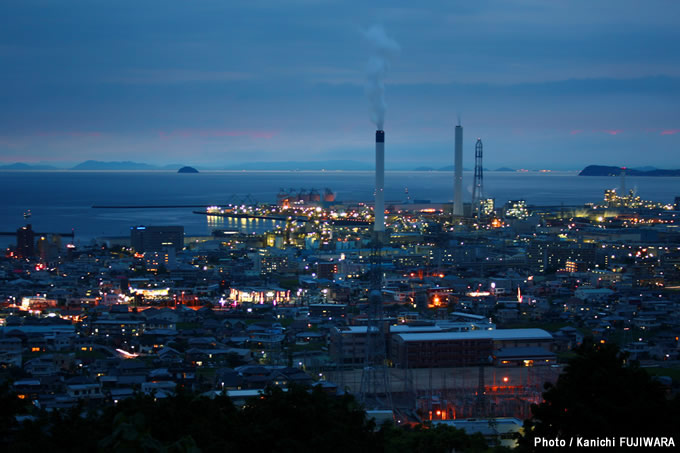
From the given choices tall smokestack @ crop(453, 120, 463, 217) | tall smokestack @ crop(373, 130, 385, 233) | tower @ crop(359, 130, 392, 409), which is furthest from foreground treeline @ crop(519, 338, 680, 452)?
tall smokestack @ crop(453, 120, 463, 217)

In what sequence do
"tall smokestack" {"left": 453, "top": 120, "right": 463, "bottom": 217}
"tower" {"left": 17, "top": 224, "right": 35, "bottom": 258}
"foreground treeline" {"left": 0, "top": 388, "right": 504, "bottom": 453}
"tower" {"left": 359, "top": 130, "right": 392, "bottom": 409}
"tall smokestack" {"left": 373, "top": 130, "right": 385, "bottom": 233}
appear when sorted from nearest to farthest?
"foreground treeline" {"left": 0, "top": 388, "right": 504, "bottom": 453} → "tower" {"left": 359, "top": 130, "right": 392, "bottom": 409} → "tower" {"left": 17, "top": 224, "right": 35, "bottom": 258} → "tall smokestack" {"left": 373, "top": 130, "right": 385, "bottom": 233} → "tall smokestack" {"left": 453, "top": 120, "right": 463, "bottom": 217}

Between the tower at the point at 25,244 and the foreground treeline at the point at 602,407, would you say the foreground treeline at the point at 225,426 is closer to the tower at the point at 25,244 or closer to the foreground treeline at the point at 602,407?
the foreground treeline at the point at 602,407

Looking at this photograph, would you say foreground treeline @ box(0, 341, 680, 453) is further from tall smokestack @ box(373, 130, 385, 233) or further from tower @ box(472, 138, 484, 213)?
tower @ box(472, 138, 484, 213)

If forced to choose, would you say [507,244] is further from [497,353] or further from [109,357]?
[109,357]

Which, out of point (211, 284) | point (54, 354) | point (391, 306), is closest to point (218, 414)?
point (54, 354)

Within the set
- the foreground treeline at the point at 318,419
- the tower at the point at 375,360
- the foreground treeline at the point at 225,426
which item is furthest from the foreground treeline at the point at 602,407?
the tower at the point at 375,360

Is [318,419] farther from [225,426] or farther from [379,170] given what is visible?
[379,170]
